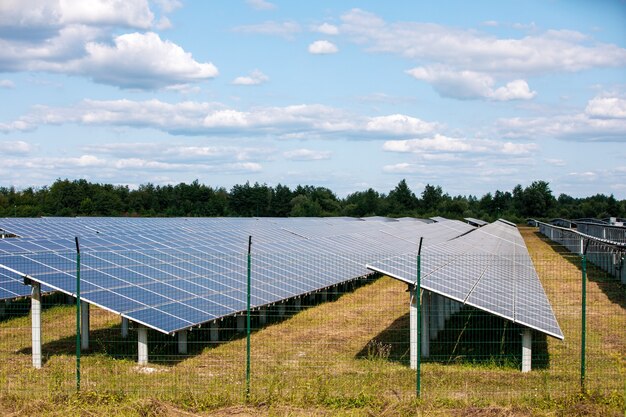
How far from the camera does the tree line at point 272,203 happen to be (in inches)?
3666

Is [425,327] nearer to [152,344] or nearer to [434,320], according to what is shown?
[434,320]

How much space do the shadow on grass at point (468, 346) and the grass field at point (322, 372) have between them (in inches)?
1.7

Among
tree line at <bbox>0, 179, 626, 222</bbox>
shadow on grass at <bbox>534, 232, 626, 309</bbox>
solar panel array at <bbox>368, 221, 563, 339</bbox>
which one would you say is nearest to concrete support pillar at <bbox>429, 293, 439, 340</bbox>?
solar panel array at <bbox>368, 221, 563, 339</bbox>

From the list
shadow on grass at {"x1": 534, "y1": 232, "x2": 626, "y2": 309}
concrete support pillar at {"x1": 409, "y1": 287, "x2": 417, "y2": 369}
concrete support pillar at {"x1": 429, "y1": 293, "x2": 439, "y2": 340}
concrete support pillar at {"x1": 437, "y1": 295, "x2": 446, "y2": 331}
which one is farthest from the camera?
shadow on grass at {"x1": 534, "y1": 232, "x2": 626, "y2": 309}

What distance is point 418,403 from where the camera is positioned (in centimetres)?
1095

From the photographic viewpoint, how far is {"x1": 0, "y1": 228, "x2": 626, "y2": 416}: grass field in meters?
10.8

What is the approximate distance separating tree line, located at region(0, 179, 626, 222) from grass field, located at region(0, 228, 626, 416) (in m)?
69.8

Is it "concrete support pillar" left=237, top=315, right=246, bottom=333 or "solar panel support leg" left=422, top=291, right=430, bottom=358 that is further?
"concrete support pillar" left=237, top=315, right=246, bottom=333

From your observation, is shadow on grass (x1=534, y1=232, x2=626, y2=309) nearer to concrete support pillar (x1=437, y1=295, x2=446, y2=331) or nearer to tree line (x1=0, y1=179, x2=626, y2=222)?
concrete support pillar (x1=437, y1=295, x2=446, y2=331)

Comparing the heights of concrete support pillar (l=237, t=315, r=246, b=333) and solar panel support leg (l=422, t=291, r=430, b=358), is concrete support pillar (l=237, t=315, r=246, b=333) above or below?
below

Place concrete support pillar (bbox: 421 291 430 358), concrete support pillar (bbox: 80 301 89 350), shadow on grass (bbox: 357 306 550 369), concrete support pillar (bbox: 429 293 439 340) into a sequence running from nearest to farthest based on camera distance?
1. shadow on grass (bbox: 357 306 550 369)
2. concrete support pillar (bbox: 421 291 430 358)
3. concrete support pillar (bbox: 80 301 89 350)
4. concrete support pillar (bbox: 429 293 439 340)

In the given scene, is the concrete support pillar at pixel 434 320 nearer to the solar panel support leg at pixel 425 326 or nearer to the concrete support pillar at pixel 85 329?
the solar panel support leg at pixel 425 326

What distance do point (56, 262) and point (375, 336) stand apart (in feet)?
24.9

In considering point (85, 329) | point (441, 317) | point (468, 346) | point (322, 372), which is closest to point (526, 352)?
point (468, 346)
